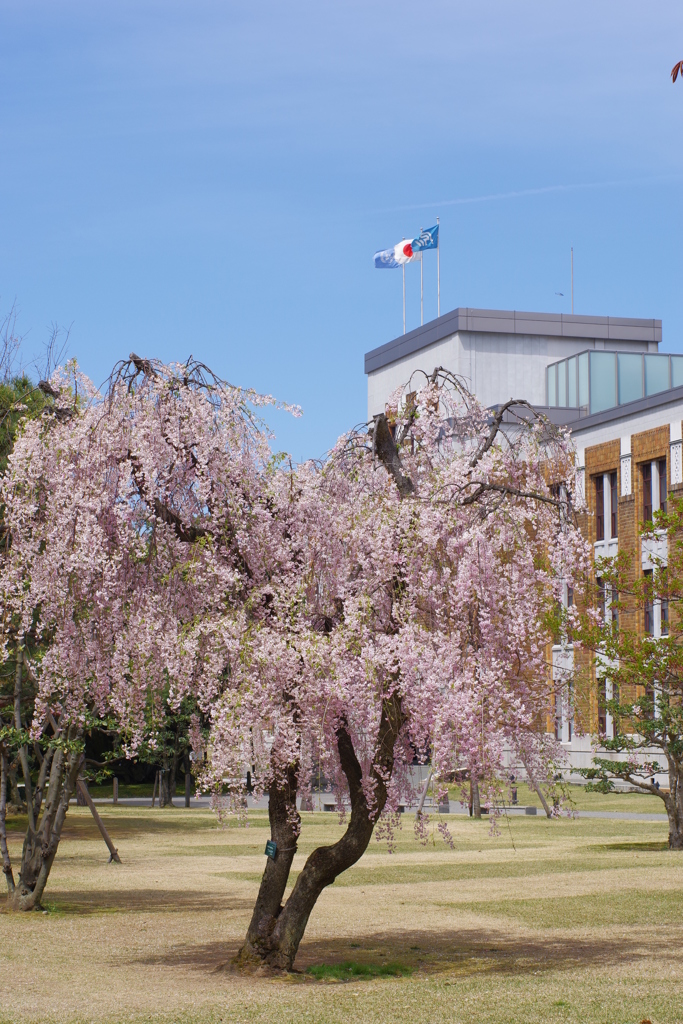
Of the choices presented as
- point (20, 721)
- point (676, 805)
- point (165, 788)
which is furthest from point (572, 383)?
point (20, 721)

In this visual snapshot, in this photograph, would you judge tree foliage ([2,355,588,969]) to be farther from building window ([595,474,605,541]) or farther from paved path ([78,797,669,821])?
building window ([595,474,605,541])

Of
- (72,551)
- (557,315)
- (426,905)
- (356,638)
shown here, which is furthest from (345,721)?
(557,315)

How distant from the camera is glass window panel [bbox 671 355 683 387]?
65.4 metres

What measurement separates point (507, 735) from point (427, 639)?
5.05 feet

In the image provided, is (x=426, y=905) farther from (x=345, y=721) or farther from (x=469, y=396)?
(x=469, y=396)

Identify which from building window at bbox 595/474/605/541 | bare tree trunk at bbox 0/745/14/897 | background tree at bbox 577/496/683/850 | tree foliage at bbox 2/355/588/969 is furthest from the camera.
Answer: building window at bbox 595/474/605/541

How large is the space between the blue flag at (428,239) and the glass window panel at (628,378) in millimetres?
12322

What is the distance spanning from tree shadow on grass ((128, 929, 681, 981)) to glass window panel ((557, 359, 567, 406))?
2078 inches

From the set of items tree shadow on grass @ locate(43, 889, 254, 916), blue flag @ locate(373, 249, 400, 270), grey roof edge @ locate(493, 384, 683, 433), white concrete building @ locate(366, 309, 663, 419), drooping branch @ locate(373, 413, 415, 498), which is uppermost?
blue flag @ locate(373, 249, 400, 270)

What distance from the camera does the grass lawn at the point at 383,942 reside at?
36.4 ft

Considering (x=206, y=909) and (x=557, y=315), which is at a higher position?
(x=557, y=315)

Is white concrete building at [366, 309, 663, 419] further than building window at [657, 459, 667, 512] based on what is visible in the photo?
Yes

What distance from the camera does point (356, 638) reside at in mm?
11797

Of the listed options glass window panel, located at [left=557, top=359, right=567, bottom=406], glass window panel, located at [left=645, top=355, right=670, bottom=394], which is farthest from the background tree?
glass window panel, located at [left=557, top=359, right=567, bottom=406]
